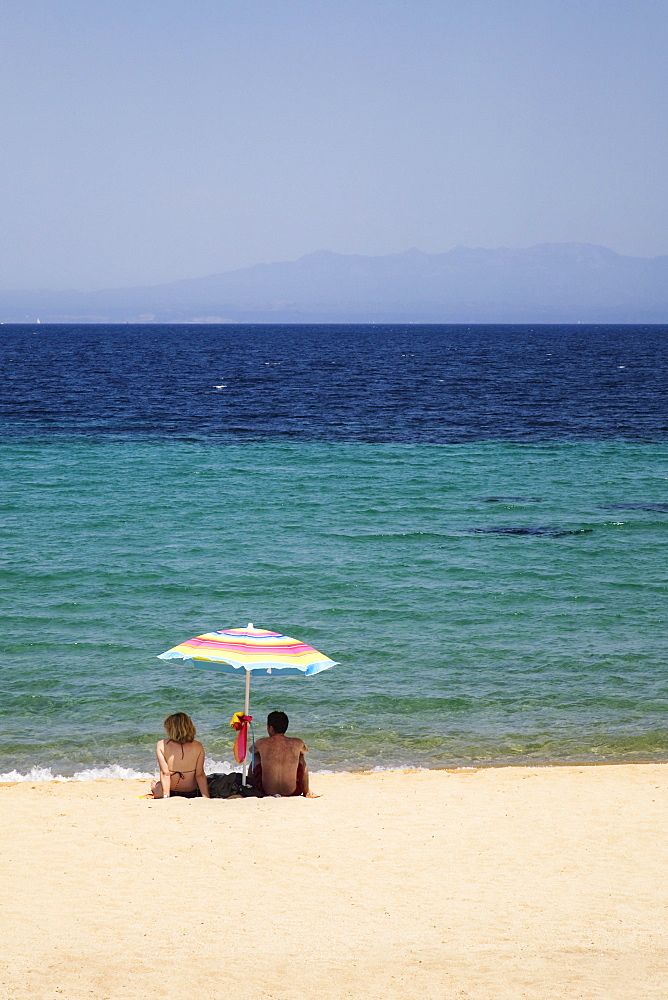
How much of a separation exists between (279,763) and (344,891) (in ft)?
8.29

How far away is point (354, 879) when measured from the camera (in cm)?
936

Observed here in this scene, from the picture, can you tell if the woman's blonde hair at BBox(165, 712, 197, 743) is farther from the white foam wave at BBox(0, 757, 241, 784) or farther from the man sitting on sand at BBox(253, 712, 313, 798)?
the white foam wave at BBox(0, 757, 241, 784)

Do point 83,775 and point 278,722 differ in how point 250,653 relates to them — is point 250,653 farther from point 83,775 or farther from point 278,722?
point 83,775

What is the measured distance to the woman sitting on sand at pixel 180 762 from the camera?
1118 cm

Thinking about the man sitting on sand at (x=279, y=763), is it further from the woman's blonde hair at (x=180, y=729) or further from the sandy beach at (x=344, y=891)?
the woman's blonde hair at (x=180, y=729)

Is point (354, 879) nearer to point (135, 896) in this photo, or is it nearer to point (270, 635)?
point (135, 896)

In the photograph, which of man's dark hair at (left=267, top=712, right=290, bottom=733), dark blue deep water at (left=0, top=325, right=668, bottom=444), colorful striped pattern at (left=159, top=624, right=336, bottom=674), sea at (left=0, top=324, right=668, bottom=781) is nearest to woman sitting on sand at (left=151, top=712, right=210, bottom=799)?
colorful striped pattern at (left=159, top=624, right=336, bottom=674)

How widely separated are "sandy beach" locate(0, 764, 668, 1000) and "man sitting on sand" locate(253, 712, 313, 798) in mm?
255

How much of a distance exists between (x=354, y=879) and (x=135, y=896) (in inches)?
76.3

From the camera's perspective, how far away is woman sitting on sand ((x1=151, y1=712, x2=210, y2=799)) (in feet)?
36.7

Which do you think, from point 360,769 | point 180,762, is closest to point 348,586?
point 360,769

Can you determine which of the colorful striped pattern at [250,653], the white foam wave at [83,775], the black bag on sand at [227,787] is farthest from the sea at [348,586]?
the colorful striped pattern at [250,653]

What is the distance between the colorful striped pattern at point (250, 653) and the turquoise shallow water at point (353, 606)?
2678 mm

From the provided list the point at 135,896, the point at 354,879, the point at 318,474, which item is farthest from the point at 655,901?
the point at 318,474
